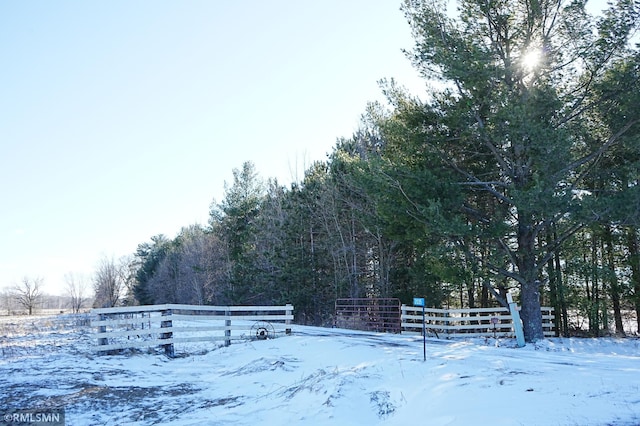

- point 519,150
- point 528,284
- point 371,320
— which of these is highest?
point 519,150

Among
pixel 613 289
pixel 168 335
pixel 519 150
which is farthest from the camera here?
pixel 613 289

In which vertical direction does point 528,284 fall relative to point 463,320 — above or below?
above

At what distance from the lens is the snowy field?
6.04m

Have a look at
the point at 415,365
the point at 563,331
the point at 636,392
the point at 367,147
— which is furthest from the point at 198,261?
the point at 636,392

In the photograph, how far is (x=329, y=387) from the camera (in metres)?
8.16

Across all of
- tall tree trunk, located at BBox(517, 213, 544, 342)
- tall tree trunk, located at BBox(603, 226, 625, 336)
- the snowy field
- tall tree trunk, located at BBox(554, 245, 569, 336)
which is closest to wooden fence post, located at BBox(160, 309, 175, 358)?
the snowy field

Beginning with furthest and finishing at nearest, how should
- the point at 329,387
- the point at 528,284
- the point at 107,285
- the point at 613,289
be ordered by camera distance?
the point at 107,285 → the point at 613,289 → the point at 528,284 → the point at 329,387

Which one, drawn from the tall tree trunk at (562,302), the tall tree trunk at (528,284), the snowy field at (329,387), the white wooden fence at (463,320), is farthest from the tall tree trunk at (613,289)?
the snowy field at (329,387)

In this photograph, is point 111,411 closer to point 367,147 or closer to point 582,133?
point 582,133

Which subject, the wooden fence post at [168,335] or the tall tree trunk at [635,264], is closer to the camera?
the wooden fence post at [168,335]

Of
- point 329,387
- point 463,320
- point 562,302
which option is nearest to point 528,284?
point 463,320

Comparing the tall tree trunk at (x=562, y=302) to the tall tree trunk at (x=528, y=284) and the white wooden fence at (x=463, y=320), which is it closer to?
the white wooden fence at (x=463, y=320)

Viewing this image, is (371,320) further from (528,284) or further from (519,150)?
(519,150)

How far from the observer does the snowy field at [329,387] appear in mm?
6035
